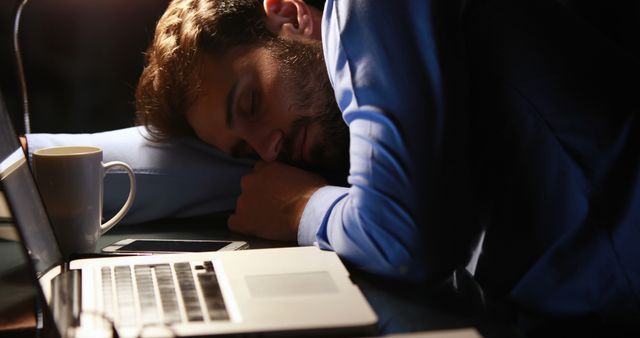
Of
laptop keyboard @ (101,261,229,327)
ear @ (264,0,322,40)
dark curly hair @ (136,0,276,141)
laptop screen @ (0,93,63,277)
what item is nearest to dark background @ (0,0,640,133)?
dark curly hair @ (136,0,276,141)

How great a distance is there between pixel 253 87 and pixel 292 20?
17 centimetres

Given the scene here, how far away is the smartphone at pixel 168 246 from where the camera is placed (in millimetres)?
848

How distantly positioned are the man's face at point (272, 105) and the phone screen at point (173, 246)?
0.27 meters

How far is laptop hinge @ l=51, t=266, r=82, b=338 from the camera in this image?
22.2 inches

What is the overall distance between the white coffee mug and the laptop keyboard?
0.50 feet

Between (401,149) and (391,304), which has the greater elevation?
(401,149)

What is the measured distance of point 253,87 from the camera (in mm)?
1085

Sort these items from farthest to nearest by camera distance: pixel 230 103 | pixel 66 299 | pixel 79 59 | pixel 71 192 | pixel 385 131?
pixel 79 59, pixel 230 103, pixel 71 192, pixel 385 131, pixel 66 299

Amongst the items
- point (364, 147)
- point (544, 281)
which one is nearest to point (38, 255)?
point (364, 147)

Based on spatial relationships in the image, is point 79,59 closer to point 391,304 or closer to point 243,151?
point 243,151

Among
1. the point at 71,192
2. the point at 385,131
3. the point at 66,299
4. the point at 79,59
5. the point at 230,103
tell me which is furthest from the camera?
the point at 79,59

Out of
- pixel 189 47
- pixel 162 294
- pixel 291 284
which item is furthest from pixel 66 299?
pixel 189 47

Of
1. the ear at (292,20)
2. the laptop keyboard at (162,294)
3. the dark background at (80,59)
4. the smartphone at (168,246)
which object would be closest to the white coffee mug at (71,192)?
the smartphone at (168,246)

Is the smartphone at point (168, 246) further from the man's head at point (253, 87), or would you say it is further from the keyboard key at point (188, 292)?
the man's head at point (253, 87)
